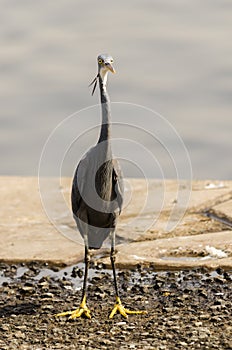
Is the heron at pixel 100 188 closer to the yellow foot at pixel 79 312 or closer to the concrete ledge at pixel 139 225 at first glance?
the yellow foot at pixel 79 312

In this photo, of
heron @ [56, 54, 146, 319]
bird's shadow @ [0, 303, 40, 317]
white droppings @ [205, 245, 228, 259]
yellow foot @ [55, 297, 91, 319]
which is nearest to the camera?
heron @ [56, 54, 146, 319]

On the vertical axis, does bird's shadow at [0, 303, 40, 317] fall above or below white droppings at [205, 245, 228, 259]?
below

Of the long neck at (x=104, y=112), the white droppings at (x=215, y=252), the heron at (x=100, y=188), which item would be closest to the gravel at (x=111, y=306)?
the heron at (x=100, y=188)

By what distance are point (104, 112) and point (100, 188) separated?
68cm

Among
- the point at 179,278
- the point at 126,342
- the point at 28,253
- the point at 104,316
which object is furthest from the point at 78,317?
the point at 28,253

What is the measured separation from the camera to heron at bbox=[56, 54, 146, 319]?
721 centimetres

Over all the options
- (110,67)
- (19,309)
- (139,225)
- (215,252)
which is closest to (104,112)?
(110,67)

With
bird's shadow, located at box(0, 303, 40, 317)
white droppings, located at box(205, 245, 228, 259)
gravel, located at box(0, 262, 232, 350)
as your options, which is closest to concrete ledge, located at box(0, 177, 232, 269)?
white droppings, located at box(205, 245, 228, 259)

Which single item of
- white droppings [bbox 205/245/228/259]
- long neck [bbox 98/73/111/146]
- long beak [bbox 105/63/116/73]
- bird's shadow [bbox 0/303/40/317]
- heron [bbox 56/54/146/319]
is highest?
long beak [bbox 105/63/116/73]

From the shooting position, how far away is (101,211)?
292 inches

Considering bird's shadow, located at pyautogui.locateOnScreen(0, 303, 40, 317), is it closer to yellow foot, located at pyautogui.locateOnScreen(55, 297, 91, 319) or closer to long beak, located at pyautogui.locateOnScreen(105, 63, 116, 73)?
yellow foot, located at pyautogui.locateOnScreen(55, 297, 91, 319)

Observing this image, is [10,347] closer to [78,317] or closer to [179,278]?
[78,317]

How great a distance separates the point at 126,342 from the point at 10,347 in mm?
929

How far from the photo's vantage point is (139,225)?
A: 10055 millimetres
